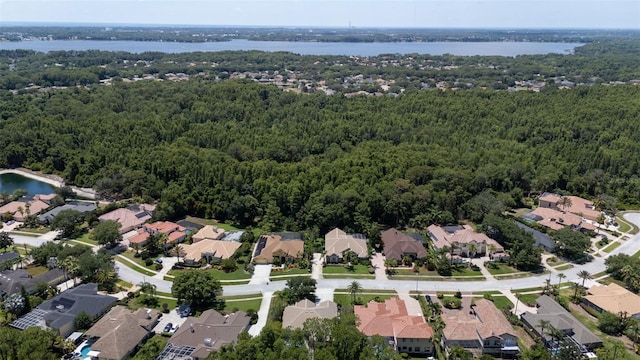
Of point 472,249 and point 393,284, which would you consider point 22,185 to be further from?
point 472,249

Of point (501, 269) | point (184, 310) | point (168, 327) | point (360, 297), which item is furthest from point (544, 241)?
point (168, 327)

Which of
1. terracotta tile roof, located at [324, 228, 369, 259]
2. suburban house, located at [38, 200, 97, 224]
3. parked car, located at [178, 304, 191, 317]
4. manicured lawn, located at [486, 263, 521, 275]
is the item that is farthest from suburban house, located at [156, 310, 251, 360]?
suburban house, located at [38, 200, 97, 224]

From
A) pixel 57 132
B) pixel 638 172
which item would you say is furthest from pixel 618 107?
pixel 57 132

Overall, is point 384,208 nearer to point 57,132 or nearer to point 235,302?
point 235,302

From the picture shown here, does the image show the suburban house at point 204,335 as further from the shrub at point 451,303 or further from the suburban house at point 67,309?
the shrub at point 451,303

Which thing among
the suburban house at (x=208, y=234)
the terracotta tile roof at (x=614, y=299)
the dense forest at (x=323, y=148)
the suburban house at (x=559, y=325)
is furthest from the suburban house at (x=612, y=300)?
the suburban house at (x=208, y=234)
